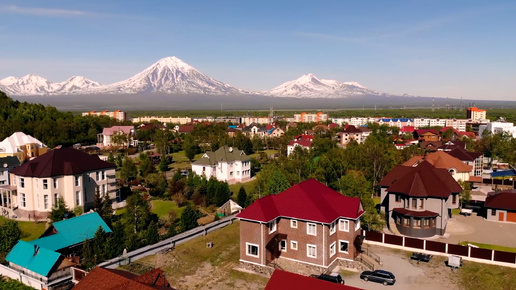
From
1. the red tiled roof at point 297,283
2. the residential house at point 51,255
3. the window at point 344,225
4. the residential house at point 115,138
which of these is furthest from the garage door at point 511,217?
the residential house at point 115,138

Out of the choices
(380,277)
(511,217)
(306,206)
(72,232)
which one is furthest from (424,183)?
(72,232)

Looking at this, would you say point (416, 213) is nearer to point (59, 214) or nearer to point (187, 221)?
point (187, 221)

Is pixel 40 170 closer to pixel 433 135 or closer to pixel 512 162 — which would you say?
pixel 512 162

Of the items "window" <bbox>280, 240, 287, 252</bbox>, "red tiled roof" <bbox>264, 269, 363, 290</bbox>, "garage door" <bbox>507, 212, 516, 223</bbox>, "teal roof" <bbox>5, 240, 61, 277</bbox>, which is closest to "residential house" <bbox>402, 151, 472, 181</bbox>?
"garage door" <bbox>507, 212, 516, 223</bbox>

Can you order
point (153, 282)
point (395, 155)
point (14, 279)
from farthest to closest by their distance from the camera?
point (395, 155) → point (14, 279) → point (153, 282)

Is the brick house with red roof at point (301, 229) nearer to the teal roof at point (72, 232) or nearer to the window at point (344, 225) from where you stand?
the window at point (344, 225)

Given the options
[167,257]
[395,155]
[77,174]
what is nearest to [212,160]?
[77,174]

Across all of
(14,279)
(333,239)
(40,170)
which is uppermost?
(40,170)

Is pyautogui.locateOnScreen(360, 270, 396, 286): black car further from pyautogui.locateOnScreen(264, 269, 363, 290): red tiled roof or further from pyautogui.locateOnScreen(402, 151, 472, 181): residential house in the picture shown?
pyautogui.locateOnScreen(402, 151, 472, 181): residential house
